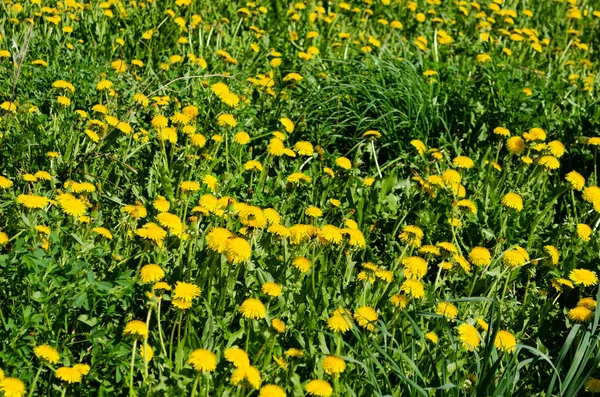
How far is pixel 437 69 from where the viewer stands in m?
4.59

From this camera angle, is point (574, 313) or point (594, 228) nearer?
point (574, 313)

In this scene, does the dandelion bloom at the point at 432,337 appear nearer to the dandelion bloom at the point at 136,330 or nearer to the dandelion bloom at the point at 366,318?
the dandelion bloom at the point at 366,318

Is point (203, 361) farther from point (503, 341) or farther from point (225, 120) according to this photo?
point (225, 120)

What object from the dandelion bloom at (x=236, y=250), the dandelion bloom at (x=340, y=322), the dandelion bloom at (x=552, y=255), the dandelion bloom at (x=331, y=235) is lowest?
the dandelion bloom at (x=552, y=255)

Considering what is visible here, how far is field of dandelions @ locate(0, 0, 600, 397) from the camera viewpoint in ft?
8.01

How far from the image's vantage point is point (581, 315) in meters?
2.78

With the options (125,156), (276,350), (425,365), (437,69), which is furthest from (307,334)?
(437,69)

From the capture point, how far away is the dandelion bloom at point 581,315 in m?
2.77

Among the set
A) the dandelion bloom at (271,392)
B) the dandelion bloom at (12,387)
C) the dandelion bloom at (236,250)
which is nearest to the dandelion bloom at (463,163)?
the dandelion bloom at (236,250)

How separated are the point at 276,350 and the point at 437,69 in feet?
8.25

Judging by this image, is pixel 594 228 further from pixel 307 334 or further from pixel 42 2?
pixel 42 2

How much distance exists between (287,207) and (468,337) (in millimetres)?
1138

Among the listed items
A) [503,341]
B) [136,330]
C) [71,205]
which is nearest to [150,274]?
[136,330]

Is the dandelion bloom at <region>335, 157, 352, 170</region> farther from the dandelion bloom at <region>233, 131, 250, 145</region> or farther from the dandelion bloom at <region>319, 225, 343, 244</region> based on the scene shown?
the dandelion bloom at <region>319, 225, 343, 244</region>
